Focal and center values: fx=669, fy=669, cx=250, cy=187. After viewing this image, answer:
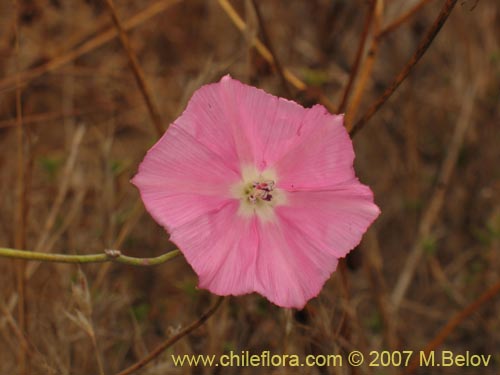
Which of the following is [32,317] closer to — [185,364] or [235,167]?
[185,364]

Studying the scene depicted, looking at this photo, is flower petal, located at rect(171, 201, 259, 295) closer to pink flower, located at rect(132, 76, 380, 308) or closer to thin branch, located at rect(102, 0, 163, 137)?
pink flower, located at rect(132, 76, 380, 308)

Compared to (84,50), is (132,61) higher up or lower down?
lower down

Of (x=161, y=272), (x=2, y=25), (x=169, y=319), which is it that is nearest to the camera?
(x=169, y=319)

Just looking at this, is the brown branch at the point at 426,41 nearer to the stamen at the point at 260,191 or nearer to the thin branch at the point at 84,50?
the stamen at the point at 260,191

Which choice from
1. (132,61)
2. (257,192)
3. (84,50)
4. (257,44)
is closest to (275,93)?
(257,44)

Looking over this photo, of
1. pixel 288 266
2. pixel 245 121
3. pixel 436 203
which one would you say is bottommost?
pixel 288 266

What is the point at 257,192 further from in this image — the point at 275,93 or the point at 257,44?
the point at 275,93

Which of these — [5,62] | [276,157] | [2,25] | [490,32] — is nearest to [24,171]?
[276,157]
